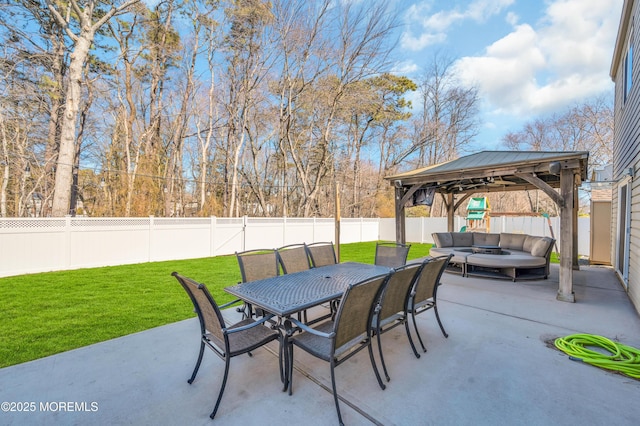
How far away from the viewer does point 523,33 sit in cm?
890

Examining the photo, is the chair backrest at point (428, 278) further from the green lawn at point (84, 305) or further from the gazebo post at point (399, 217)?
the gazebo post at point (399, 217)

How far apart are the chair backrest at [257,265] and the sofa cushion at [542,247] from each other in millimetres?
5520

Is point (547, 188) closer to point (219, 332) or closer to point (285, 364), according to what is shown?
point (285, 364)

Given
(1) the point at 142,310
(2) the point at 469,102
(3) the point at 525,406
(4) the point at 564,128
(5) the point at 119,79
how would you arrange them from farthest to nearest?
(2) the point at 469,102 < (4) the point at 564,128 < (5) the point at 119,79 < (1) the point at 142,310 < (3) the point at 525,406

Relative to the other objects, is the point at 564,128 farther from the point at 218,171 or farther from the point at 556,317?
the point at 218,171

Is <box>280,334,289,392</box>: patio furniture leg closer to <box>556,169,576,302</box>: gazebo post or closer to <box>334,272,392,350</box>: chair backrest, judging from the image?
<box>334,272,392,350</box>: chair backrest

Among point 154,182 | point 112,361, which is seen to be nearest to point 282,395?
point 112,361

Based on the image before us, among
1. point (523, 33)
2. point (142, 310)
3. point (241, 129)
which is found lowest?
point (142, 310)

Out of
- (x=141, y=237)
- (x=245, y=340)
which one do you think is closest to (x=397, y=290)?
(x=245, y=340)

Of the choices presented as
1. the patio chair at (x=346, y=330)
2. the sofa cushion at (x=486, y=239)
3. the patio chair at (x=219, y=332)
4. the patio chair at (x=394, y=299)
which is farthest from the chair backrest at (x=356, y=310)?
the sofa cushion at (x=486, y=239)

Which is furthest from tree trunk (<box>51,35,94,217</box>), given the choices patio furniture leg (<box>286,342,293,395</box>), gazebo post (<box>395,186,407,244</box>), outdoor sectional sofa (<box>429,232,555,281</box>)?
outdoor sectional sofa (<box>429,232,555,281</box>)

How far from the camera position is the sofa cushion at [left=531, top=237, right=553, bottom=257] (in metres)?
5.66

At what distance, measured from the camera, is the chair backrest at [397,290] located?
226 cm

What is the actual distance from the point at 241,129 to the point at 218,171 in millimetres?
3325
